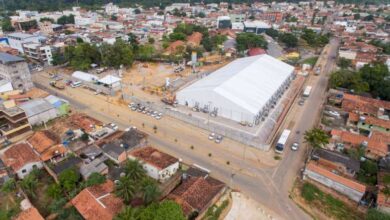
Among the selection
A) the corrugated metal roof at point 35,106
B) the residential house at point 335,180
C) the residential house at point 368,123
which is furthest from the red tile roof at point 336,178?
the corrugated metal roof at point 35,106

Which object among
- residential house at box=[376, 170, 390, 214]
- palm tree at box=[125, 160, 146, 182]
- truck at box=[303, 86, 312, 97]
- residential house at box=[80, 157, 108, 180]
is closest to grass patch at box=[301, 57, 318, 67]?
truck at box=[303, 86, 312, 97]

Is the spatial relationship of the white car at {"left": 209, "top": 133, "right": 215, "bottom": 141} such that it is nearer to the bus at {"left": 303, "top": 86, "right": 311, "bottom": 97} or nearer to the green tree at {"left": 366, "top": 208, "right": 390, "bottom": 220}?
the green tree at {"left": 366, "top": 208, "right": 390, "bottom": 220}

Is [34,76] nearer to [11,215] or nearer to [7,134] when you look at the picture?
[7,134]

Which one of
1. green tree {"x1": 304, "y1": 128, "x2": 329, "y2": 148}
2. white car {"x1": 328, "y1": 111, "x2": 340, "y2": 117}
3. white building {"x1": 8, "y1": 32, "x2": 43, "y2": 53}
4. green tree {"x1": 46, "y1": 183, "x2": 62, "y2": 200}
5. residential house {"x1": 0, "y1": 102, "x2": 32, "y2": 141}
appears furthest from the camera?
white building {"x1": 8, "y1": 32, "x2": 43, "y2": 53}

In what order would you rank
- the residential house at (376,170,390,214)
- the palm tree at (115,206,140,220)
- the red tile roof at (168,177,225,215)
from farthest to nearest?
1. the residential house at (376,170,390,214)
2. the red tile roof at (168,177,225,215)
3. the palm tree at (115,206,140,220)

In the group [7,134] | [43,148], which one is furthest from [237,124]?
[7,134]

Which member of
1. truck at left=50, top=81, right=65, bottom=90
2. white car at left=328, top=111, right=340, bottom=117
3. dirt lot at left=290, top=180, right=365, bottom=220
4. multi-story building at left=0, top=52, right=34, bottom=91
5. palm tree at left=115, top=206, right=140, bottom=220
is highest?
multi-story building at left=0, top=52, right=34, bottom=91

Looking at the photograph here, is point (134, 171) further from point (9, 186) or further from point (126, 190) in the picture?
point (9, 186)
